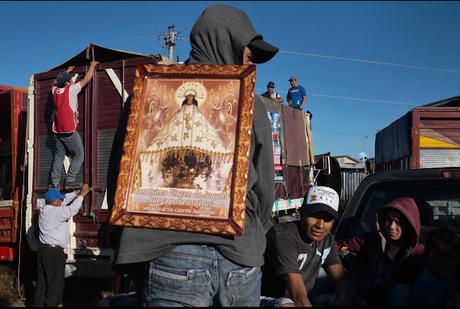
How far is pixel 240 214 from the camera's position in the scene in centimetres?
176

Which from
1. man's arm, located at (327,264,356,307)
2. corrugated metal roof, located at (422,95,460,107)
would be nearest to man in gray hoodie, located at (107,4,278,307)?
man's arm, located at (327,264,356,307)

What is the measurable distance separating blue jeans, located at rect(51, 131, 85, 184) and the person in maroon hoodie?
405 centimetres

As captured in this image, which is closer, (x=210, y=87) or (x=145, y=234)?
(x=145, y=234)

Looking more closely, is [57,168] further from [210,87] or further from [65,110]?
[210,87]

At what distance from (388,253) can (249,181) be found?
1.50 m

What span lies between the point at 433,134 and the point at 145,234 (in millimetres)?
8523

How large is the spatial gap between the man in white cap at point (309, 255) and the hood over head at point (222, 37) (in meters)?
0.97

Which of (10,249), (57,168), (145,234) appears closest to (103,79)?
(57,168)

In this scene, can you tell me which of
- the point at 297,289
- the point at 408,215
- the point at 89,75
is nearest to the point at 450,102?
the point at 89,75

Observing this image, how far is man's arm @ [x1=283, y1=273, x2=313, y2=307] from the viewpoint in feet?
7.43

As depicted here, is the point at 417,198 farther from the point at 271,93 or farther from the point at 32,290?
the point at 271,93

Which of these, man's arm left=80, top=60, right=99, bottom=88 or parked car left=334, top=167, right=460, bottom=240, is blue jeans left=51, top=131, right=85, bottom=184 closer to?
man's arm left=80, top=60, right=99, bottom=88

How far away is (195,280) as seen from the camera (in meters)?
1.69

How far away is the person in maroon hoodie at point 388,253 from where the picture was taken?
2.62 metres
